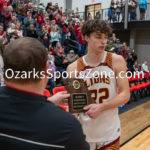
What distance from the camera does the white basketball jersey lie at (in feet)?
4.88

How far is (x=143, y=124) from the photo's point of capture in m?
4.32

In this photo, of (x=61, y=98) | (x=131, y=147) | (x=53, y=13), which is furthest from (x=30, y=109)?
(x=53, y=13)

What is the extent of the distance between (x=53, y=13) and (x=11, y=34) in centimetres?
470

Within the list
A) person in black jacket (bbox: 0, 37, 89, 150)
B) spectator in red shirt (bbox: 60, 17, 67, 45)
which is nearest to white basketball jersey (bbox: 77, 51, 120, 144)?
person in black jacket (bbox: 0, 37, 89, 150)

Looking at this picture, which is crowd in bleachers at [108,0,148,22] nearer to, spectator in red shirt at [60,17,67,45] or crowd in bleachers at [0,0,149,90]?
crowd in bleachers at [0,0,149,90]

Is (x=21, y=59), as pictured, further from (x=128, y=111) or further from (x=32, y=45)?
(x=128, y=111)

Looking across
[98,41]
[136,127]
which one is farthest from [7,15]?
[98,41]

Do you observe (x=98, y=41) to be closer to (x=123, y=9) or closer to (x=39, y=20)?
(x=39, y=20)

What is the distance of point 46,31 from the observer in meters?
7.55

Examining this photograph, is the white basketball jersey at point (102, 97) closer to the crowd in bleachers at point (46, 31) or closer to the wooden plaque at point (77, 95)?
the wooden plaque at point (77, 95)

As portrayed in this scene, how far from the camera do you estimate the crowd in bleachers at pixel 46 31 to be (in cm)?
623

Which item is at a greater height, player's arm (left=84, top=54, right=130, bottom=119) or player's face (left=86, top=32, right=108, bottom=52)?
player's face (left=86, top=32, right=108, bottom=52)

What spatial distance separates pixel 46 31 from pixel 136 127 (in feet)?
16.1

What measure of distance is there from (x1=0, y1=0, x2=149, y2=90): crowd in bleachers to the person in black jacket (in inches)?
146
